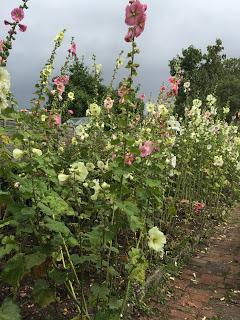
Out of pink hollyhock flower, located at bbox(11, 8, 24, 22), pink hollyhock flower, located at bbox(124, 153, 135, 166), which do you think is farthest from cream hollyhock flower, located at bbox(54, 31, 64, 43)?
pink hollyhock flower, located at bbox(124, 153, 135, 166)

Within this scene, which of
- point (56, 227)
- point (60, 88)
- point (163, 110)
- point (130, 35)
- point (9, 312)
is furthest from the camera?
point (60, 88)

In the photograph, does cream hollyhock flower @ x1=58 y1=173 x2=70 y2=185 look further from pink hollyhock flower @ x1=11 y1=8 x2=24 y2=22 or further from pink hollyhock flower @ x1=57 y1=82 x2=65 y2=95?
pink hollyhock flower @ x1=57 y1=82 x2=65 y2=95

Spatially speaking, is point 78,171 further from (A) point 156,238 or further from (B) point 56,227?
(A) point 156,238

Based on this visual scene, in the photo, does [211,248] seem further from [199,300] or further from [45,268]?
[45,268]

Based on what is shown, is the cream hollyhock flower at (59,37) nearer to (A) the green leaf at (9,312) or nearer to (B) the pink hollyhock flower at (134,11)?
(B) the pink hollyhock flower at (134,11)

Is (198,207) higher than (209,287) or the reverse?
higher

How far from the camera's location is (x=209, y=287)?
4398 millimetres

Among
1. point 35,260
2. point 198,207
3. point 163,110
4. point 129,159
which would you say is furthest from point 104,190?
point 198,207

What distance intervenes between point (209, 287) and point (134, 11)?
2729 mm

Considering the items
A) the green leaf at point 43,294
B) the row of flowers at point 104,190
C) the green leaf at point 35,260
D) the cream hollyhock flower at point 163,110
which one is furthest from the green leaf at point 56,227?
the cream hollyhock flower at point 163,110

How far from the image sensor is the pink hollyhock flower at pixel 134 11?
8.19ft

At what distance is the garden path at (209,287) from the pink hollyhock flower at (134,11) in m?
2.09

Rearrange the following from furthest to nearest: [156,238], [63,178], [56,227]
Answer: [156,238], [63,178], [56,227]

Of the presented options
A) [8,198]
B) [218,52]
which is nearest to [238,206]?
[8,198]
